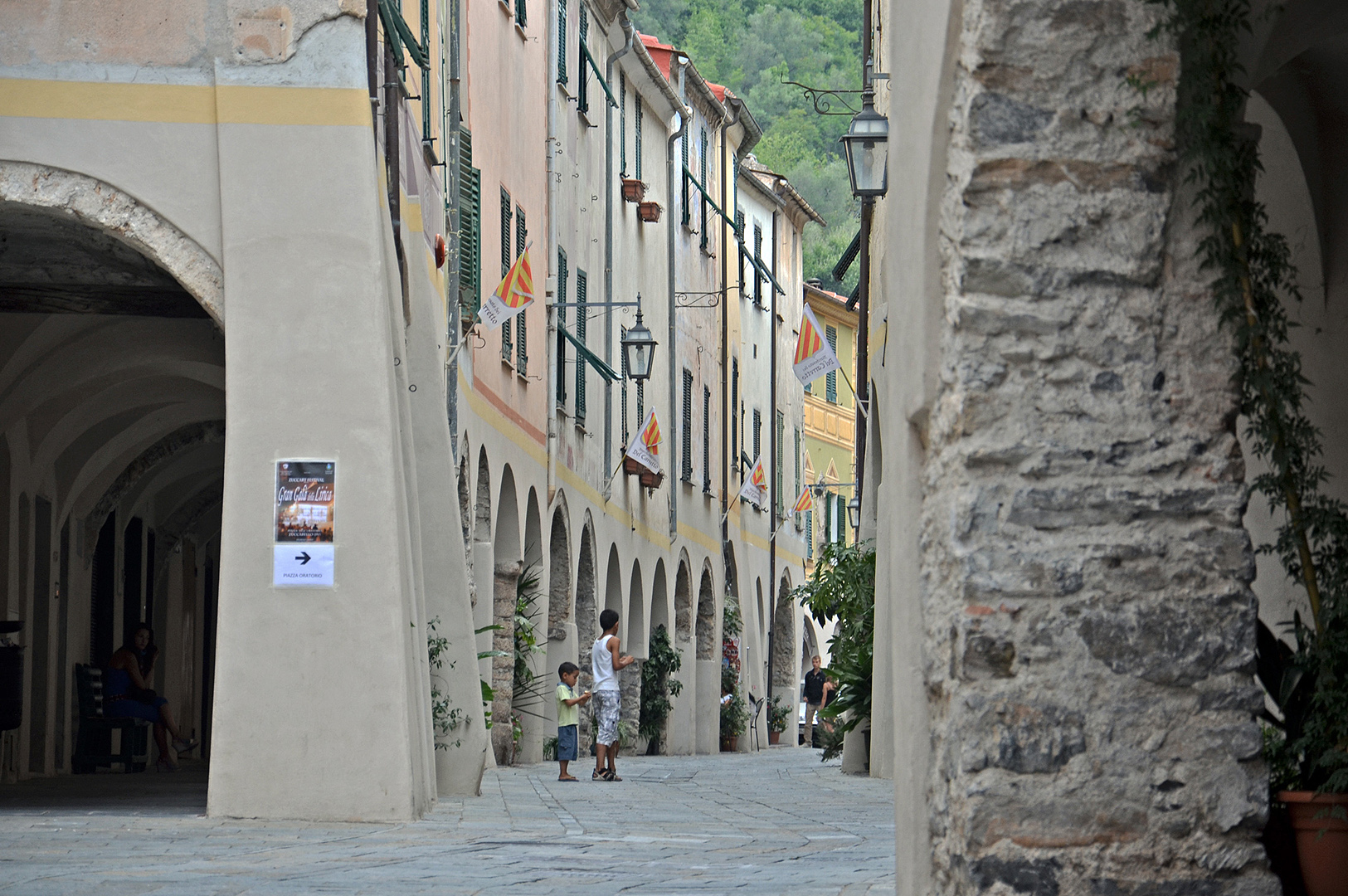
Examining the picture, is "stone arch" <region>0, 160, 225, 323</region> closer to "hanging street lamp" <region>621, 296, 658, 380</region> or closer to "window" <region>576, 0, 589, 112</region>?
"hanging street lamp" <region>621, 296, 658, 380</region>

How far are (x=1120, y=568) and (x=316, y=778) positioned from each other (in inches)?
256

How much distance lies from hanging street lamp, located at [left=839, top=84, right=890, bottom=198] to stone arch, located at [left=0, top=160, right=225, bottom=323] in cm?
616

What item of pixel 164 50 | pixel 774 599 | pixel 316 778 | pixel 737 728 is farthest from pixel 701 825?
pixel 774 599

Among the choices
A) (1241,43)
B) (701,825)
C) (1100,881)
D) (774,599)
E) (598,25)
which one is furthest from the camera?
(774,599)

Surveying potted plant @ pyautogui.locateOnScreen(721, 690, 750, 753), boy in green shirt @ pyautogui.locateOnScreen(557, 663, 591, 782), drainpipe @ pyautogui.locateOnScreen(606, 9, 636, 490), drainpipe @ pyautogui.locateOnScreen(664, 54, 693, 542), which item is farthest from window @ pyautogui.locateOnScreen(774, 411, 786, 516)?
boy in green shirt @ pyautogui.locateOnScreen(557, 663, 591, 782)

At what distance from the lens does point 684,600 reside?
1329 inches

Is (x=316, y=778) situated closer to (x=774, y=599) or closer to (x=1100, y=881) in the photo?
(x=1100, y=881)

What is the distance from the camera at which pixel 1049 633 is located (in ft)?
18.6

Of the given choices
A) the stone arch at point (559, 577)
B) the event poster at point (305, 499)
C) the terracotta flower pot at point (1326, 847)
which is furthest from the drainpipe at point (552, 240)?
the terracotta flower pot at point (1326, 847)

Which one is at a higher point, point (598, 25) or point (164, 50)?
point (598, 25)

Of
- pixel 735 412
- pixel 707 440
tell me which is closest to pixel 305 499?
pixel 707 440

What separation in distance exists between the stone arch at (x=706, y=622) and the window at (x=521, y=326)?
12.7m

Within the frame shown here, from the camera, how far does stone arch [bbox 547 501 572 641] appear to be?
79.5 ft

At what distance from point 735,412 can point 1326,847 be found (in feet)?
108
